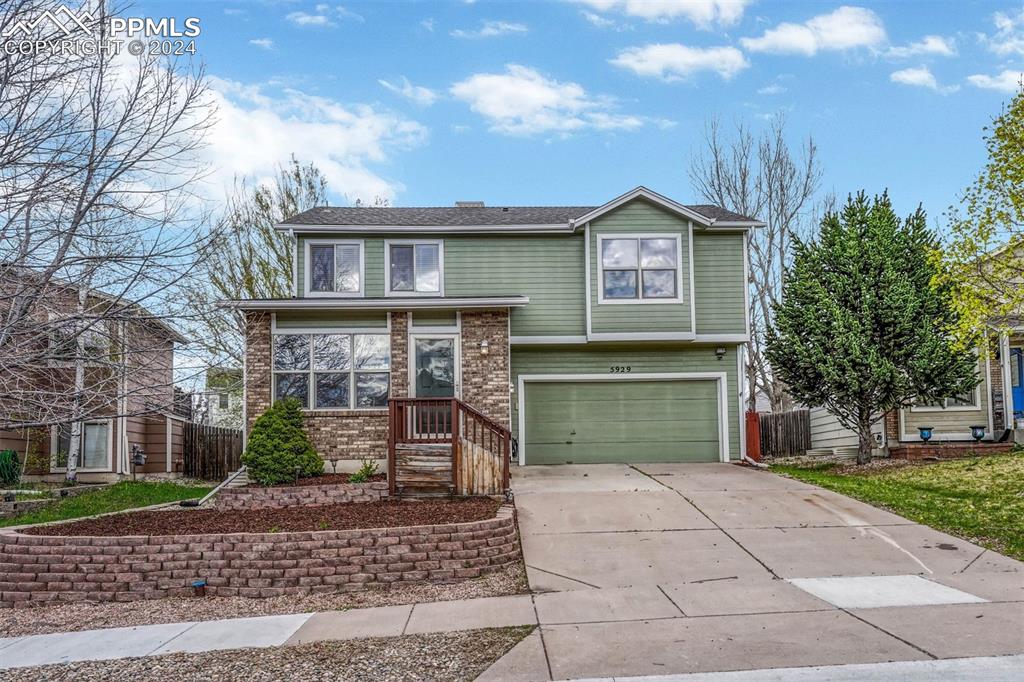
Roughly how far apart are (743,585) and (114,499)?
12239mm

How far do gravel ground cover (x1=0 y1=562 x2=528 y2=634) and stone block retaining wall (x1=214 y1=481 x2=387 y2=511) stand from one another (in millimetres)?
4013

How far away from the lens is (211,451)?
20.0 meters

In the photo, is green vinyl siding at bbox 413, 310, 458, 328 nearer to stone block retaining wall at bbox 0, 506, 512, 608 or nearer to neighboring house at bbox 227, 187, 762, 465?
neighboring house at bbox 227, 187, 762, 465

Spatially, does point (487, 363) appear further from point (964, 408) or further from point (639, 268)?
point (964, 408)

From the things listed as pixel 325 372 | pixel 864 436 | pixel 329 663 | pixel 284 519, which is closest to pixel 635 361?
pixel 864 436

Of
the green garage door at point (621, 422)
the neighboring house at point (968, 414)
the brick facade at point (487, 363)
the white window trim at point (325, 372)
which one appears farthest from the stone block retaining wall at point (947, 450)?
the white window trim at point (325, 372)

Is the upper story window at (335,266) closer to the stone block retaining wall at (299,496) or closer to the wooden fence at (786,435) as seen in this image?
the stone block retaining wall at (299,496)

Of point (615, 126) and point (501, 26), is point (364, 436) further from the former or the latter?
point (615, 126)

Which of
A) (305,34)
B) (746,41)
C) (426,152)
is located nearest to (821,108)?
(746,41)

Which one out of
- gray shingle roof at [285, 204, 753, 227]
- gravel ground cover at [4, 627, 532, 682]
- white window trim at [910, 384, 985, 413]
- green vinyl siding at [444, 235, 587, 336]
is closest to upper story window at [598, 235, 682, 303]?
green vinyl siding at [444, 235, 587, 336]

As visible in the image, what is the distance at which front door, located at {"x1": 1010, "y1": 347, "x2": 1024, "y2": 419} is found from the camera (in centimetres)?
1800

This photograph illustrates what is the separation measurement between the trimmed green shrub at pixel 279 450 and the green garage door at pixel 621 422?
4830 mm

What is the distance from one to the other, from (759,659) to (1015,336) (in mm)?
15771

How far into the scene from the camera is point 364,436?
1452cm
